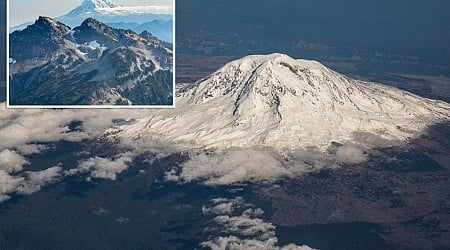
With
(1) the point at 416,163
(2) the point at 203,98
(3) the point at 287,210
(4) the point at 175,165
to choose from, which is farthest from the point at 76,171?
(1) the point at 416,163

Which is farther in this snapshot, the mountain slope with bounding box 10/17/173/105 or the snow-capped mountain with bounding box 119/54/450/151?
the snow-capped mountain with bounding box 119/54/450/151

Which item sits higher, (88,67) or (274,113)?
(88,67)

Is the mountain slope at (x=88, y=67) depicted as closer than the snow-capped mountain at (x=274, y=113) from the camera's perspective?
Yes
